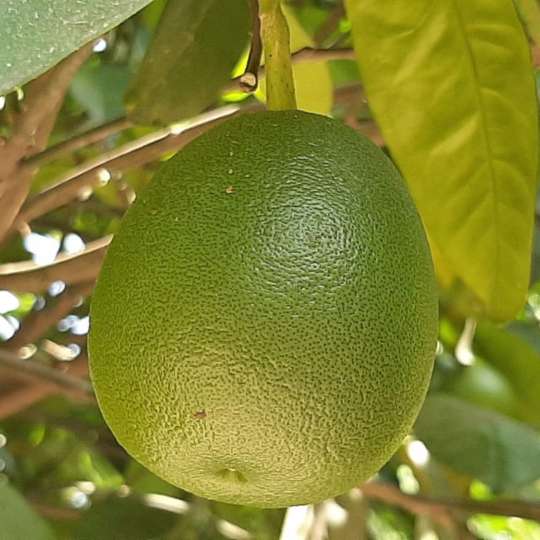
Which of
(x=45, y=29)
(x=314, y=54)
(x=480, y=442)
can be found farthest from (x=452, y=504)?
(x=45, y=29)

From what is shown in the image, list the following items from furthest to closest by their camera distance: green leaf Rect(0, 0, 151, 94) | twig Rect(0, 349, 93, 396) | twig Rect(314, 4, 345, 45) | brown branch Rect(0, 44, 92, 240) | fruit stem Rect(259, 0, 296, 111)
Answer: twig Rect(314, 4, 345, 45) → twig Rect(0, 349, 93, 396) → brown branch Rect(0, 44, 92, 240) → fruit stem Rect(259, 0, 296, 111) → green leaf Rect(0, 0, 151, 94)

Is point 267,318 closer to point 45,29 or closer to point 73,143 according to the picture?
point 45,29

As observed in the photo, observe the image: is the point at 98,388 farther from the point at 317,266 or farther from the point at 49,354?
the point at 49,354

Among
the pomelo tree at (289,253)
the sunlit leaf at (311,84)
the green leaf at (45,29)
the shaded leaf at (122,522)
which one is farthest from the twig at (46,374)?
the green leaf at (45,29)

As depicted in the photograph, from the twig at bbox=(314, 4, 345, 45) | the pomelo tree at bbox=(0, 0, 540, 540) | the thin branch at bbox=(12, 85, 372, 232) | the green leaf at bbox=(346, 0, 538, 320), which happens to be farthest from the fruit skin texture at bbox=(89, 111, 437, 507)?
the twig at bbox=(314, 4, 345, 45)

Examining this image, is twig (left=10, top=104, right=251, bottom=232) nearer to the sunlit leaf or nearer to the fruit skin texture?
the sunlit leaf

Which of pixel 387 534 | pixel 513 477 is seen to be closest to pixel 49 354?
pixel 387 534

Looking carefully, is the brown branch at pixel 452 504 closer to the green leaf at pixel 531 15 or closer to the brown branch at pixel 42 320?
the brown branch at pixel 42 320
